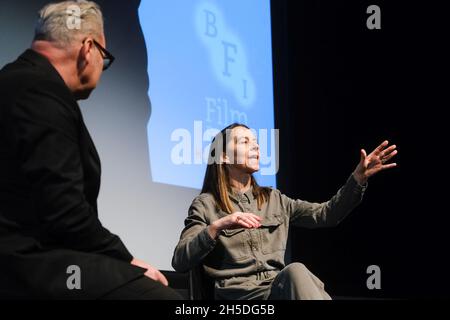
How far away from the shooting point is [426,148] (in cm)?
370

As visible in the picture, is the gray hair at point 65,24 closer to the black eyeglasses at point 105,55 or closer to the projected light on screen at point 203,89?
the black eyeglasses at point 105,55

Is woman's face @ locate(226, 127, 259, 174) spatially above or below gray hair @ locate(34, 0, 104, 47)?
below

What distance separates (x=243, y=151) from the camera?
2566 millimetres

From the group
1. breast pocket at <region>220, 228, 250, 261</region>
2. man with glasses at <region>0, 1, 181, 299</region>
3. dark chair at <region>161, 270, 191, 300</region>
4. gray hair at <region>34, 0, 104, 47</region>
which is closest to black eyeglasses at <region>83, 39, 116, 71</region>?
gray hair at <region>34, 0, 104, 47</region>

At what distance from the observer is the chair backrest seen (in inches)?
91.9

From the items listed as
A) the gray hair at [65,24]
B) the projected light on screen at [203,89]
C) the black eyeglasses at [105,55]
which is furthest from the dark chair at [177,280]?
the gray hair at [65,24]

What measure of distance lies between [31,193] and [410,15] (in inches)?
114

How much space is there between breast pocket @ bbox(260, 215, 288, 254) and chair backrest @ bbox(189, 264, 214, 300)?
0.77ft

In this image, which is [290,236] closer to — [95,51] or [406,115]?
[406,115]

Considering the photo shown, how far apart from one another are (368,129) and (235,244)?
1.79 m

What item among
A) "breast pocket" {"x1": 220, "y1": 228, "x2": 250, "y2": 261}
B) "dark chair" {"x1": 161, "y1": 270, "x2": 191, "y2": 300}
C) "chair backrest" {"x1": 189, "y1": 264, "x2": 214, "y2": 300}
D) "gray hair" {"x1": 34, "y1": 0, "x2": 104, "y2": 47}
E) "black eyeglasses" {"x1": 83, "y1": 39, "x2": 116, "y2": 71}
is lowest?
"dark chair" {"x1": 161, "y1": 270, "x2": 191, "y2": 300}

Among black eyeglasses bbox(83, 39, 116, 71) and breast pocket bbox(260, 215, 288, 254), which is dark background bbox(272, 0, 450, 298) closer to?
breast pocket bbox(260, 215, 288, 254)

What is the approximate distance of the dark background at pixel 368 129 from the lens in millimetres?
3689
